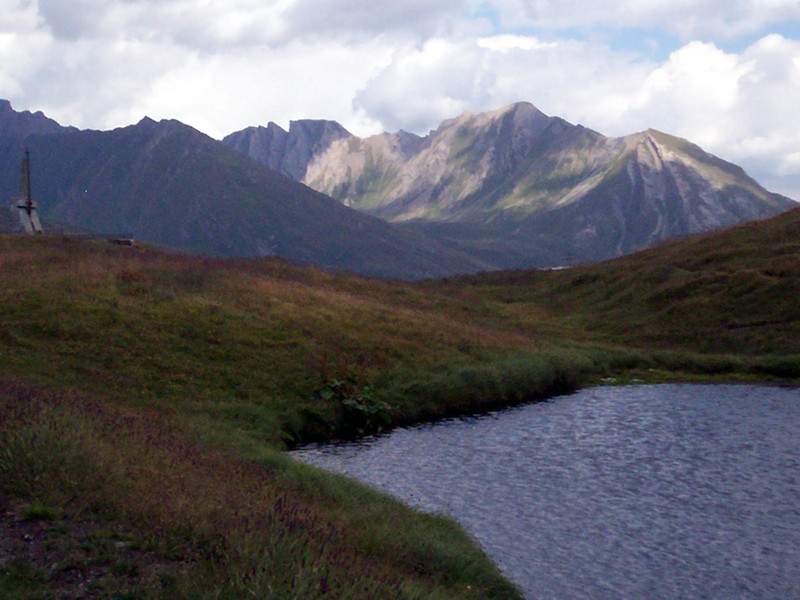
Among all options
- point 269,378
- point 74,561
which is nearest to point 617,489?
point 269,378

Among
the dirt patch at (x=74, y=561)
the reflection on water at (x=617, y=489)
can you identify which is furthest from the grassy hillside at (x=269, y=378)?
the reflection on water at (x=617, y=489)

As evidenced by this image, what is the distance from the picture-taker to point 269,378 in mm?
32969

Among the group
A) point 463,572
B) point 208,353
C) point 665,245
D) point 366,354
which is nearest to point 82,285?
point 208,353

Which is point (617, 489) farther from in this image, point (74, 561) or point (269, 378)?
point (74, 561)

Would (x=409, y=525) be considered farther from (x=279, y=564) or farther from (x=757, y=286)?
(x=757, y=286)

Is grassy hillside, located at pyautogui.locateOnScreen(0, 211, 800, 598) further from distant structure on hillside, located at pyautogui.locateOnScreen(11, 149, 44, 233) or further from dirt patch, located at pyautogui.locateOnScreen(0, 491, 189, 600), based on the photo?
distant structure on hillside, located at pyautogui.locateOnScreen(11, 149, 44, 233)

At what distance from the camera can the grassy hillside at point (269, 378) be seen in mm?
10961

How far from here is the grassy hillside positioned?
11.0 m

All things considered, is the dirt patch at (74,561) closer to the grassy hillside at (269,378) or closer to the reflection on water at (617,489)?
the grassy hillside at (269,378)

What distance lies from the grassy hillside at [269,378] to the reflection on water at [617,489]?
2.29m

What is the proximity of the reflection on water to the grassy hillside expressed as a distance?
90.0 inches

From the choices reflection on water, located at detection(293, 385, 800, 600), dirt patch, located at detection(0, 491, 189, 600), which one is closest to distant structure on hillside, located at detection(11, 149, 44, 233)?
reflection on water, located at detection(293, 385, 800, 600)

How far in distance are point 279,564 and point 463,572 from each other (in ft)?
19.2

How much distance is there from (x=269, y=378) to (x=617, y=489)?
1604cm
